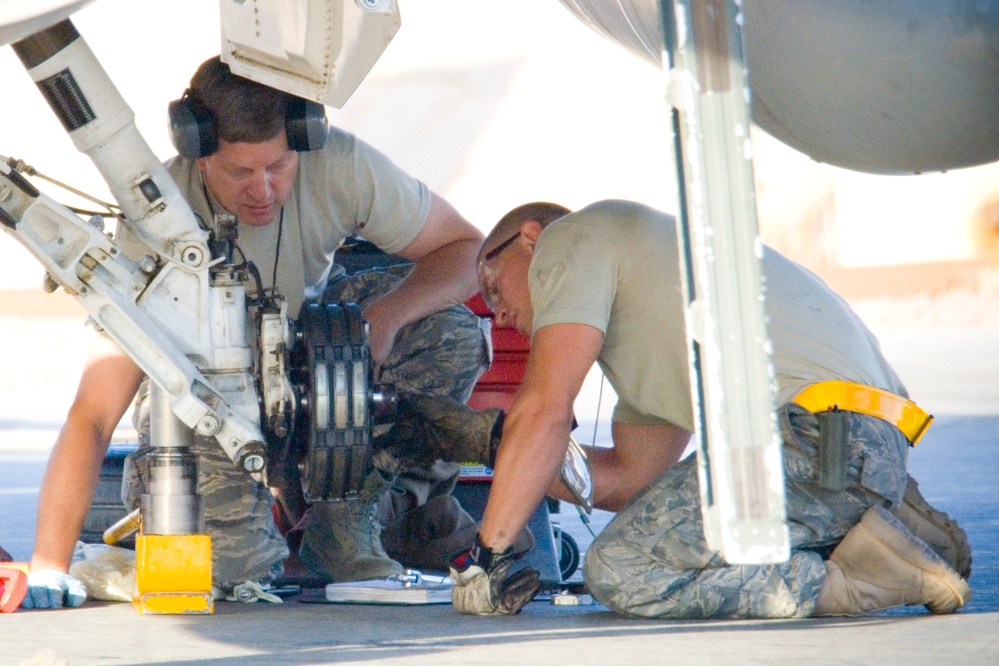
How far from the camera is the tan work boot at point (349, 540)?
326cm

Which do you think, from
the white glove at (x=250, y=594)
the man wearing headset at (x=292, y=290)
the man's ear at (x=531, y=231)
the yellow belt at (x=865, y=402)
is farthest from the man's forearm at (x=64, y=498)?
the yellow belt at (x=865, y=402)

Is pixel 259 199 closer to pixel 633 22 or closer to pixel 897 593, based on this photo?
pixel 633 22

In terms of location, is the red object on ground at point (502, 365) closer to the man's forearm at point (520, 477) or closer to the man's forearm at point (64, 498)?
the man's forearm at point (520, 477)

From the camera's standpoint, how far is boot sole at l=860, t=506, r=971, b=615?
260 centimetres

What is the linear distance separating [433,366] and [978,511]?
1.86 meters

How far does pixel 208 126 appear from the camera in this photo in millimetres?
2936

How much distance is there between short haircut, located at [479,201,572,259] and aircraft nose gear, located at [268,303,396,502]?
1.34ft

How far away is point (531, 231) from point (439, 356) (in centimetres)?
66

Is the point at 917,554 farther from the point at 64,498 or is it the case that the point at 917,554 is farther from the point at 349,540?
the point at 64,498

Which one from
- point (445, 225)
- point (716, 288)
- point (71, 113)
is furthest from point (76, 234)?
point (716, 288)

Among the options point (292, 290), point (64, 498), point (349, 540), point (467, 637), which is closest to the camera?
point (467, 637)

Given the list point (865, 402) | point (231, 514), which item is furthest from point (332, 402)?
point (865, 402)

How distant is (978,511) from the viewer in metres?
4.33

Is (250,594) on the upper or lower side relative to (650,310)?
lower
